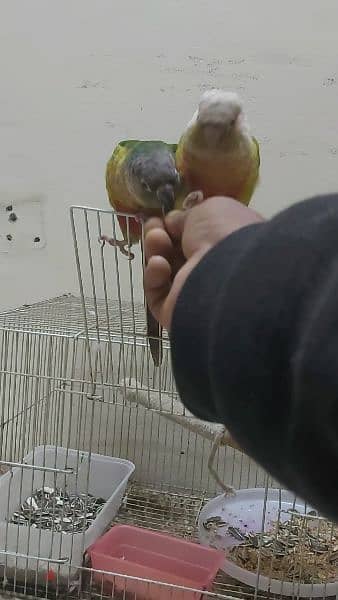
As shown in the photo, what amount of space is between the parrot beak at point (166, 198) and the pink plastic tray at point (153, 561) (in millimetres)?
680

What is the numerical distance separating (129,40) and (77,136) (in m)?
0.23

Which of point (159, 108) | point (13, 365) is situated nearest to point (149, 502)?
point (13, 365)

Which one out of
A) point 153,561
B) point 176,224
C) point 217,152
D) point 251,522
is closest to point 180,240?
point 176,224

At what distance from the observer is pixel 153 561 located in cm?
116

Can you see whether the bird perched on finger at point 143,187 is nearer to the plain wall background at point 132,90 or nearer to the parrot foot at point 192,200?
the parrot foot at point 192,200

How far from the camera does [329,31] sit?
51.9 inches

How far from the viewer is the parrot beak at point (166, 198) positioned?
71 cm

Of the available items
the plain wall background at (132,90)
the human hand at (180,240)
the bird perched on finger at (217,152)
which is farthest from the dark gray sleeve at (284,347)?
the plain wall background at (132,90)

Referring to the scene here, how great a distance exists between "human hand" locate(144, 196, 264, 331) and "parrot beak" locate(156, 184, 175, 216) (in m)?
0.13

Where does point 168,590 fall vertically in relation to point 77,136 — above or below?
below

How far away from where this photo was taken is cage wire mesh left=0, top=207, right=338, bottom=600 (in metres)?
1.10

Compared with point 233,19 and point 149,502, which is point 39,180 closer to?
→ point 233,19

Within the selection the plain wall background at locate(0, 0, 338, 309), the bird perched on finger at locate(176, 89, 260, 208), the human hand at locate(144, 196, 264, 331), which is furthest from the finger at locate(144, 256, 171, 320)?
the plain wall background at locate(0, 0, 338, 309)

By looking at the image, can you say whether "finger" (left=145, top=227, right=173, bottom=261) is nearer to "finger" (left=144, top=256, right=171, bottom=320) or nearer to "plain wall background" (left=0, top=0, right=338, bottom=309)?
"finger" (left=144, top=256, right=171, bottom=320)
